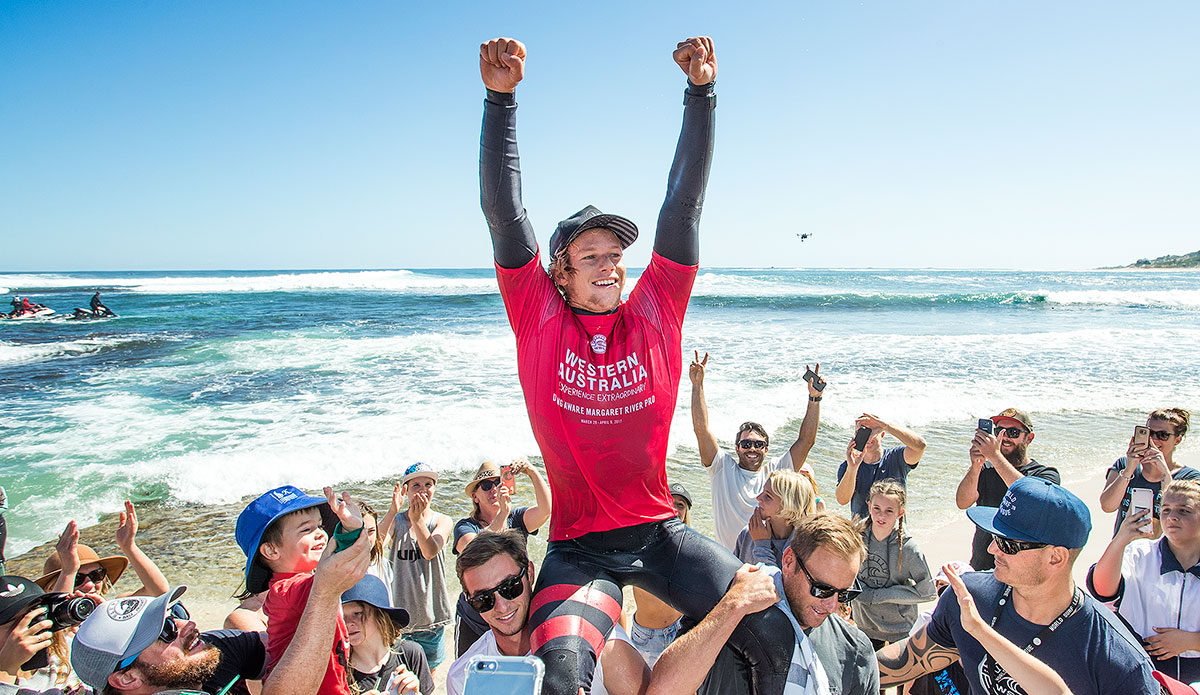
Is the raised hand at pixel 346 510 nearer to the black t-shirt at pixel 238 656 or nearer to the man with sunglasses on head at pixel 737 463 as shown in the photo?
the black t-shirt at pixel 238 656

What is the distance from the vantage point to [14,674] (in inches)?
110

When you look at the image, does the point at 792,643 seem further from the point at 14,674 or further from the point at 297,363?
the point at 297,363

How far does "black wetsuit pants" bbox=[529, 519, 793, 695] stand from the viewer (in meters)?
2.10

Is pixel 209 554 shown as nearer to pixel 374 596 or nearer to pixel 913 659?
pixel 374 596

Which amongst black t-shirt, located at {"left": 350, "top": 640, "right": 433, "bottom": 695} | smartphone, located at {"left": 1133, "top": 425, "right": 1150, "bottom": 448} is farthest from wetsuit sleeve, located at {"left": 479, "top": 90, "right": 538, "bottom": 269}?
smartphone, located at {"left": 1133, "top": 425, "right": 1150, "bottom": 448}

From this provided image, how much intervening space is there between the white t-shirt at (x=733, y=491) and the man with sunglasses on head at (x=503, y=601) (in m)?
2.33

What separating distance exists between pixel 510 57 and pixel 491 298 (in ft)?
140

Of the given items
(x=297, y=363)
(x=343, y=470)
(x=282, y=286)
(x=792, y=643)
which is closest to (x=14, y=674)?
(x=792, y=643)

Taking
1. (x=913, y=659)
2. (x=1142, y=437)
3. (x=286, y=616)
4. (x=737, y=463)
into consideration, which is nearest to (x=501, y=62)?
(x=286, y=616)

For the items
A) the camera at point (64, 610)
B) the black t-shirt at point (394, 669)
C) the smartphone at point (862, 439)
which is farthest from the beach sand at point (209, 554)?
the camera at point (64, 610)

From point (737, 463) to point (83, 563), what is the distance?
429 centimetres

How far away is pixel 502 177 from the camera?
2.50m

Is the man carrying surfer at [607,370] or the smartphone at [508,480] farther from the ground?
the man carrying surfer at [607,370]

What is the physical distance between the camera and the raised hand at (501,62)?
7.88ft
